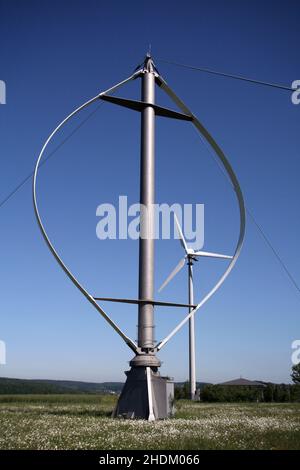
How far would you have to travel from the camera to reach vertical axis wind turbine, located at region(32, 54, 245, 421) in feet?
93.3

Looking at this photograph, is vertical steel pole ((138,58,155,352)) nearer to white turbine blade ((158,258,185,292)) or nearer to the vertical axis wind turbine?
the vertical axis wind turbine

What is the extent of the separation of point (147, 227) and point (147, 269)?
2.73 meters

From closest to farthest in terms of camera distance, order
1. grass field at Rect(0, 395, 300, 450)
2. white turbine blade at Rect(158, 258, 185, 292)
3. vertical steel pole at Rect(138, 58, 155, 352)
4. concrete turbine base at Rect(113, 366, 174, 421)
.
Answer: grass field at Rect(0, 395, 300, 450) → concrete turbine base at Rect(113, 366, 174, 421) → vertical steel pole at Rect(138, 58, 155, 352) → white turbine blade at Rect(158, 258, 185, 292)

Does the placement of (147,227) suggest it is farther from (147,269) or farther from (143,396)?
(143,396)

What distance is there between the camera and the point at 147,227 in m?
31.5

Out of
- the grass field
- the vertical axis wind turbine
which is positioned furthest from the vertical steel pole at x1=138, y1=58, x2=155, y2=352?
the grass field

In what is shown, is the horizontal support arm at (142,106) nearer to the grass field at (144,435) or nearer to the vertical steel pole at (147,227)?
the vertical steel pole at (147,227)

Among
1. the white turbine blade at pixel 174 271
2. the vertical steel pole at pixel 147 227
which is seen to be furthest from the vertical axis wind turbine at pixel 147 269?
the white turbine blade at pixel 174 271

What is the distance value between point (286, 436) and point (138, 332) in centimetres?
1220

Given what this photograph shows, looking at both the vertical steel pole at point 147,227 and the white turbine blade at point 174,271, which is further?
the white turbine blade at point 174,271

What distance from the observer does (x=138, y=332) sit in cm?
3066

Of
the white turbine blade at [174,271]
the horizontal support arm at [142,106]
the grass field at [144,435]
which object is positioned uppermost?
the horizontal support arm at [142,106]

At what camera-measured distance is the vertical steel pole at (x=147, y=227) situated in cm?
3052
